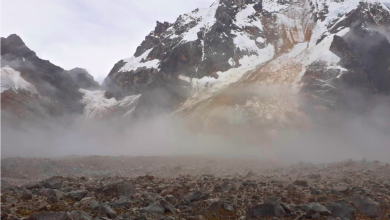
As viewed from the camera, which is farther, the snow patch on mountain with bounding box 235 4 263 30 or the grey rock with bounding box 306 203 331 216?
the snow patch on mountain with bounding box 235 4 263 30

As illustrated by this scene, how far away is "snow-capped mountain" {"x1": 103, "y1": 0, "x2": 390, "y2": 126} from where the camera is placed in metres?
66.8

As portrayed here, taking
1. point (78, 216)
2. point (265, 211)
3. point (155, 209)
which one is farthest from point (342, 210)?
point (78, 216)

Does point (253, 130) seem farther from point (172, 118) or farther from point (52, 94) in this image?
point (52, 94)

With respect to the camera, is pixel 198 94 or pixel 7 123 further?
pixel 198 94

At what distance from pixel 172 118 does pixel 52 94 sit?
138 ft

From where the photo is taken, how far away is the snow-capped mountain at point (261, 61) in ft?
219

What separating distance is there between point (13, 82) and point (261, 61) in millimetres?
66588

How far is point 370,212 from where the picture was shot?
11.3 m

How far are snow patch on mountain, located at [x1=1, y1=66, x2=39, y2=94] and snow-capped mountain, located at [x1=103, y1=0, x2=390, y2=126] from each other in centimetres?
2628

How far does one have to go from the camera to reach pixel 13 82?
84.6 metres

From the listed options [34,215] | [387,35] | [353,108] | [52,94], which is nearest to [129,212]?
[34,215]

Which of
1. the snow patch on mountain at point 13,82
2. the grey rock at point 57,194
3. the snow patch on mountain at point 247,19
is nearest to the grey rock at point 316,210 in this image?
the grey rock at point 57,194

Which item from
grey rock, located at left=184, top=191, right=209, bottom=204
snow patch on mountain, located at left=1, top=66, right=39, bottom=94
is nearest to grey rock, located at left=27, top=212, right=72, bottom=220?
grey rock, located at left=184, top=191, right=209, bottom=204

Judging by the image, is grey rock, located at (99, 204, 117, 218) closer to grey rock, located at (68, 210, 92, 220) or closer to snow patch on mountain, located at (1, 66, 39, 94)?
grey rock, located at (68, 210, 92, 220)
